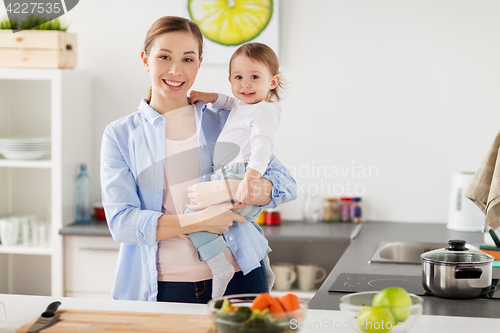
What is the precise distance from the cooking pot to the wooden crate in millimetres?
2095

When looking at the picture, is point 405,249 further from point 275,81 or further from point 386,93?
point 275,81

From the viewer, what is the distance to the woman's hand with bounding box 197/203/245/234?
1.50 meters

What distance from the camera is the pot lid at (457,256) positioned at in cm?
146

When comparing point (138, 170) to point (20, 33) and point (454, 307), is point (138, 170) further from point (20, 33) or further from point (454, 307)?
point (20, 33)

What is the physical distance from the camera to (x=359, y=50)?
282 cm

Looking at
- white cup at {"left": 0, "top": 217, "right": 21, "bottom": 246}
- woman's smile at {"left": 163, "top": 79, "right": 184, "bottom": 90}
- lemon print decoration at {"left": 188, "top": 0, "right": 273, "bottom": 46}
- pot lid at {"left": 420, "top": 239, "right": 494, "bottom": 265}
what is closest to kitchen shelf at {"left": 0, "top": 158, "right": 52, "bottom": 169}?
white cup at {"left": 0, "top": 217, "right": 21, "bottom": 246}

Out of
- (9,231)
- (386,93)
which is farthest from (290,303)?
(9,231)

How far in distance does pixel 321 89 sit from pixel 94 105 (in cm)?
127

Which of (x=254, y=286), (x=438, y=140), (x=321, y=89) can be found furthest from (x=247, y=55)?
(x=438, y=140)

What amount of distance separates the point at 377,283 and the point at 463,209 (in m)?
1.12

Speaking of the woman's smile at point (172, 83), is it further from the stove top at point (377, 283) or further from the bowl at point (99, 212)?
the bowl at point (99, 212)

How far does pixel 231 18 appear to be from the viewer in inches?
113

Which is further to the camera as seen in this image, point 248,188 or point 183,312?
point 248,188

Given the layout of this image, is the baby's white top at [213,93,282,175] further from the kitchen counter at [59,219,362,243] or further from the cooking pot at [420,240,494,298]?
the kitchen counter at [59,219,362,243]
